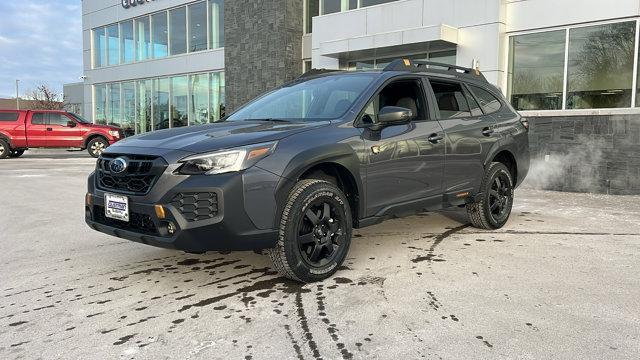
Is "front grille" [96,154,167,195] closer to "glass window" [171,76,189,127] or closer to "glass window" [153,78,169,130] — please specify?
"glass window" [171,76,189,127]

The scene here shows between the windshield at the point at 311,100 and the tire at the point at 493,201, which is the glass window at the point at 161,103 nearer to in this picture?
the windshield at the point at 311,100

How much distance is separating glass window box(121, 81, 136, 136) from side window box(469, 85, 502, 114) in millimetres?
21095

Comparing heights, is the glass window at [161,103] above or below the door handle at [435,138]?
above

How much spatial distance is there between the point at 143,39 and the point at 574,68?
62.8ft

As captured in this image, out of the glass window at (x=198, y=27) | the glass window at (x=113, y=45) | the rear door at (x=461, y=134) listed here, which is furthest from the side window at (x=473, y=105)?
the glass window at (x=113, y=45)

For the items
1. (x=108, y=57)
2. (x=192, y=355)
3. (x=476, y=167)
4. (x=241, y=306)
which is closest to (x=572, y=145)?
(x=476, y=167)

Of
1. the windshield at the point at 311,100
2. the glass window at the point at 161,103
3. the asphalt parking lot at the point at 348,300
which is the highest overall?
the glass window at the point at 161,103

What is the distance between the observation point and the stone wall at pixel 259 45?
17016 millimetres

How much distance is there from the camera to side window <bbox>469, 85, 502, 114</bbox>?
5.95 m

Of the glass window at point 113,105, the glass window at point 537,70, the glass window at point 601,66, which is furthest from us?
the glass window at point 113,105

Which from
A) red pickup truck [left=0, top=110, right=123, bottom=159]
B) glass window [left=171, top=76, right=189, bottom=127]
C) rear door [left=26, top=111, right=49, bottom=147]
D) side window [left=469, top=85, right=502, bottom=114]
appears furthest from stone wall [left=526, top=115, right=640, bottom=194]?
rear door [left=26, top=111, right=49, bottom=147]

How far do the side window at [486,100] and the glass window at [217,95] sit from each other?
14.9 metres

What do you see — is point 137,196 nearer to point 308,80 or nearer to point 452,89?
point 308,80

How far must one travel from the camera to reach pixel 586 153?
10055 millimetres
